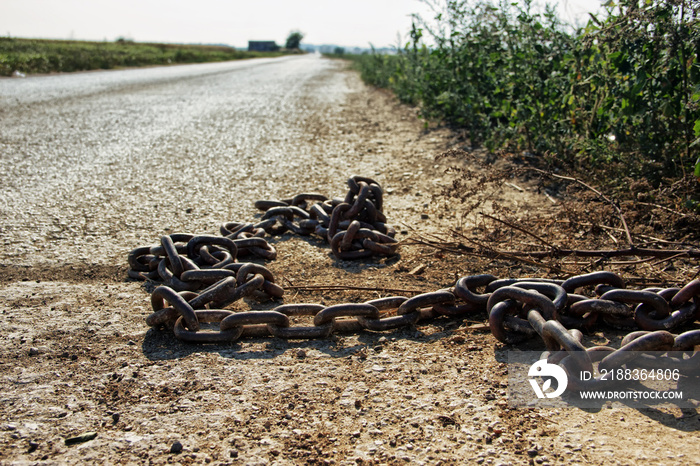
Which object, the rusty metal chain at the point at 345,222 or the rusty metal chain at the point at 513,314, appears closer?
the rusty metal chain at the point at 513,314

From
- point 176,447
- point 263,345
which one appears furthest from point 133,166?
point 176,447

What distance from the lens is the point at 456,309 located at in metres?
2.85

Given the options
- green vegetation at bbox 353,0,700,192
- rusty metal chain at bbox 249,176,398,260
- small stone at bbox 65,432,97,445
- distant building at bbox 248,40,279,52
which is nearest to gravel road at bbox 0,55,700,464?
small stone at bbox 65,432,97,445

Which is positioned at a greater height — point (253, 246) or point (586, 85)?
point (586, 85)

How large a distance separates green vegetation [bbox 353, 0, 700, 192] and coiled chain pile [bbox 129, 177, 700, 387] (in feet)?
4.48

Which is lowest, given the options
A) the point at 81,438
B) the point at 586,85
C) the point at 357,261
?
the point at 81,438

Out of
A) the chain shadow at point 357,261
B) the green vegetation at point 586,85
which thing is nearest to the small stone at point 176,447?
the chain shadow at point 357,261

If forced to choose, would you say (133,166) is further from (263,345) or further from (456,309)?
(456,309)

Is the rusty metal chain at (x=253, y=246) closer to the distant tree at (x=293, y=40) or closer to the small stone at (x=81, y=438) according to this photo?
the small stone at (x=81, y=438)

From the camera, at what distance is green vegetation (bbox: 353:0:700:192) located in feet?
13.3

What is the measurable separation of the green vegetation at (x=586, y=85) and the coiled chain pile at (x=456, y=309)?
1.36 meters

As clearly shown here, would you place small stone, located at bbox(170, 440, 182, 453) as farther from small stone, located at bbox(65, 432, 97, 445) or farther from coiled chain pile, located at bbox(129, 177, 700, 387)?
coiled chain pile, located at bbox(129, 177, 700, 387)

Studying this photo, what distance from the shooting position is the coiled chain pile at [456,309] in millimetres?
2252

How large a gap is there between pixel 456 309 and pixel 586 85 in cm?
393
